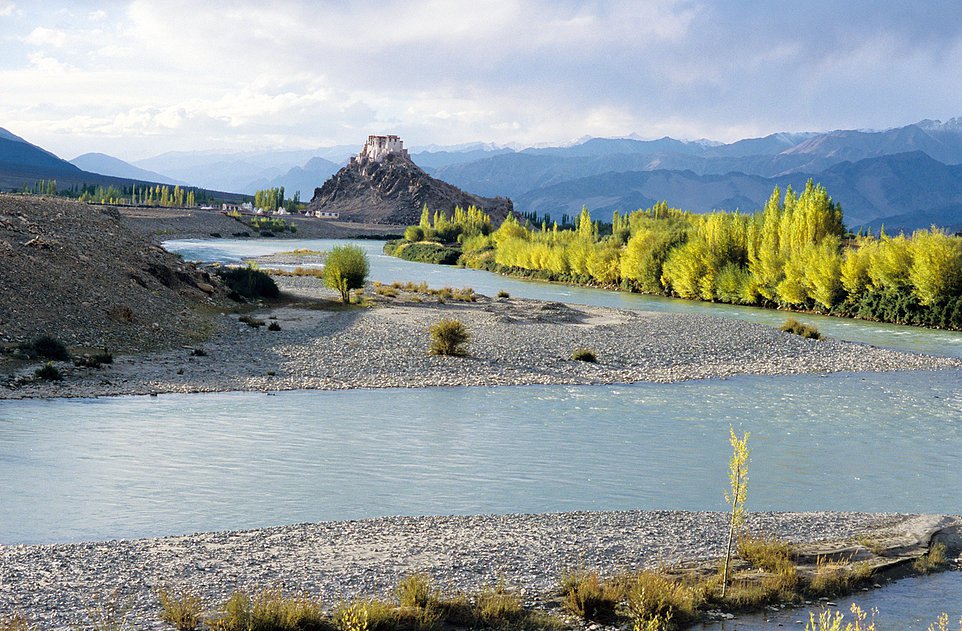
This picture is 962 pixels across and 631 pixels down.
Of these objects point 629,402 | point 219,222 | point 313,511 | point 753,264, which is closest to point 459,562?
point 313,511

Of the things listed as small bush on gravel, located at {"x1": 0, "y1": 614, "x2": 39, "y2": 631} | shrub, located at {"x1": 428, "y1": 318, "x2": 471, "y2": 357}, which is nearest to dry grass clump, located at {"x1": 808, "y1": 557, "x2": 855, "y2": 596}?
small bush on gravel, located at {"x1": 0, "y1": 614, "x2": 39, "y2": 631}

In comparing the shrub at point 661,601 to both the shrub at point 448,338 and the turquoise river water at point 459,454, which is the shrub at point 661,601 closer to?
the turquoise river water at point 459,454

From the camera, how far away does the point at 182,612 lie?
9.09m

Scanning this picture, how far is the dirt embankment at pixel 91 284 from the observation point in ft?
96.8

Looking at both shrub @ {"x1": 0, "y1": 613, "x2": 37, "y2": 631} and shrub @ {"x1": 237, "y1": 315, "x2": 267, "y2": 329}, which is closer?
shrub @ {"x1": 0, "y1": 613, "x2": 37, "y2": 631}

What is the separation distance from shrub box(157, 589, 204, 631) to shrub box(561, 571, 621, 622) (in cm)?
404

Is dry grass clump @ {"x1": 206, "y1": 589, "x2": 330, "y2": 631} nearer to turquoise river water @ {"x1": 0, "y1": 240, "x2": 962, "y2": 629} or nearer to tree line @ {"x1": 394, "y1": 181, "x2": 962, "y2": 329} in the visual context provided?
turquoise river water @ {"x1": 0, "y1": 240, "x2": 962, "y2": 629}

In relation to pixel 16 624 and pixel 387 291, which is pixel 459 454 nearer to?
pixel 16 624

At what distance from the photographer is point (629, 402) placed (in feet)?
83.8

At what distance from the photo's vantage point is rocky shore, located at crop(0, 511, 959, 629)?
1030cm

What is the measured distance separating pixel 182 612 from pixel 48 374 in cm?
1795

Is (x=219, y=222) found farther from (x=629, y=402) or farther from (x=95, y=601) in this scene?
(x=95, y=601)

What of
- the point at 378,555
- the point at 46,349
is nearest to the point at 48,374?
the point at 46,349

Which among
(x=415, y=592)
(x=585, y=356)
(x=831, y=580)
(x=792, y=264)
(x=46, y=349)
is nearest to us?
(x=415, y=592)
